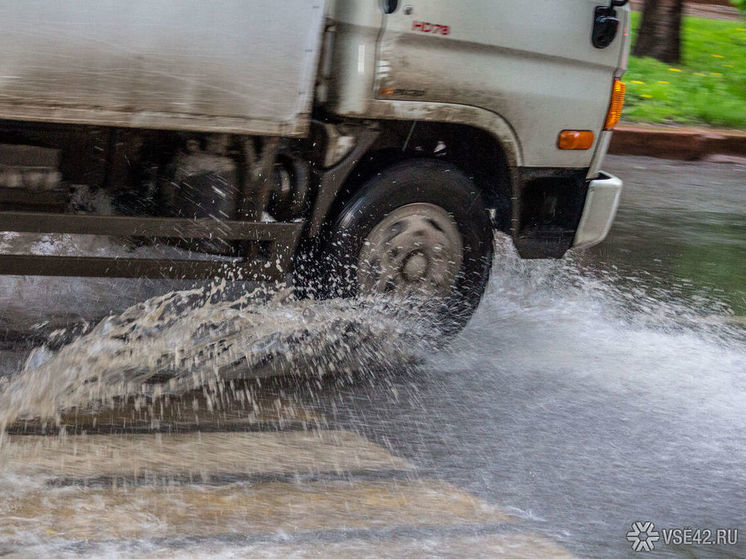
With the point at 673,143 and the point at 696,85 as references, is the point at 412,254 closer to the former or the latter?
the point at 673,143

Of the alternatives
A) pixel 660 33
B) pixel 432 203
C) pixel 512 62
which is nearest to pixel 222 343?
pixel 432 203

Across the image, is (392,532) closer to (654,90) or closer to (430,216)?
(430,216)

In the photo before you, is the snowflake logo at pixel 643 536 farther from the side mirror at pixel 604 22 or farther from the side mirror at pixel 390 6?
the side mirror at pixel 604 22

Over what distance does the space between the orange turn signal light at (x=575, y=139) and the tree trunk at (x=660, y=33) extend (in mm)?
10169

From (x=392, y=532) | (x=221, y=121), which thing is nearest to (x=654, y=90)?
(x=221, y=121)

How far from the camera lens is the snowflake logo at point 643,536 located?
317 cm

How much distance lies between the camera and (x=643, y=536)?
323 cm

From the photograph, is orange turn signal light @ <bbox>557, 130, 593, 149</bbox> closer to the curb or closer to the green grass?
the curb

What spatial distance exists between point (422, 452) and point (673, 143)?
8.50 metres

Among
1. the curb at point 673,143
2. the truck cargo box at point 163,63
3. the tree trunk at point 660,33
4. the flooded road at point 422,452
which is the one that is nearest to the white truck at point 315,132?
the truck cargo box at point 163,63

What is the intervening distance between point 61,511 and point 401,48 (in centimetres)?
222

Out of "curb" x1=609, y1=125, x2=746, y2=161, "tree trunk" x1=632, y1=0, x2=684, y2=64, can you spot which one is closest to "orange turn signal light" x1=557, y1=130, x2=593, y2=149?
"curb" x1=609, y1=125, x2=746, y2=161

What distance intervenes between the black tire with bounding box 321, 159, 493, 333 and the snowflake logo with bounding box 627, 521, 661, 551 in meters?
1.64

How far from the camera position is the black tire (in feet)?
14.5
